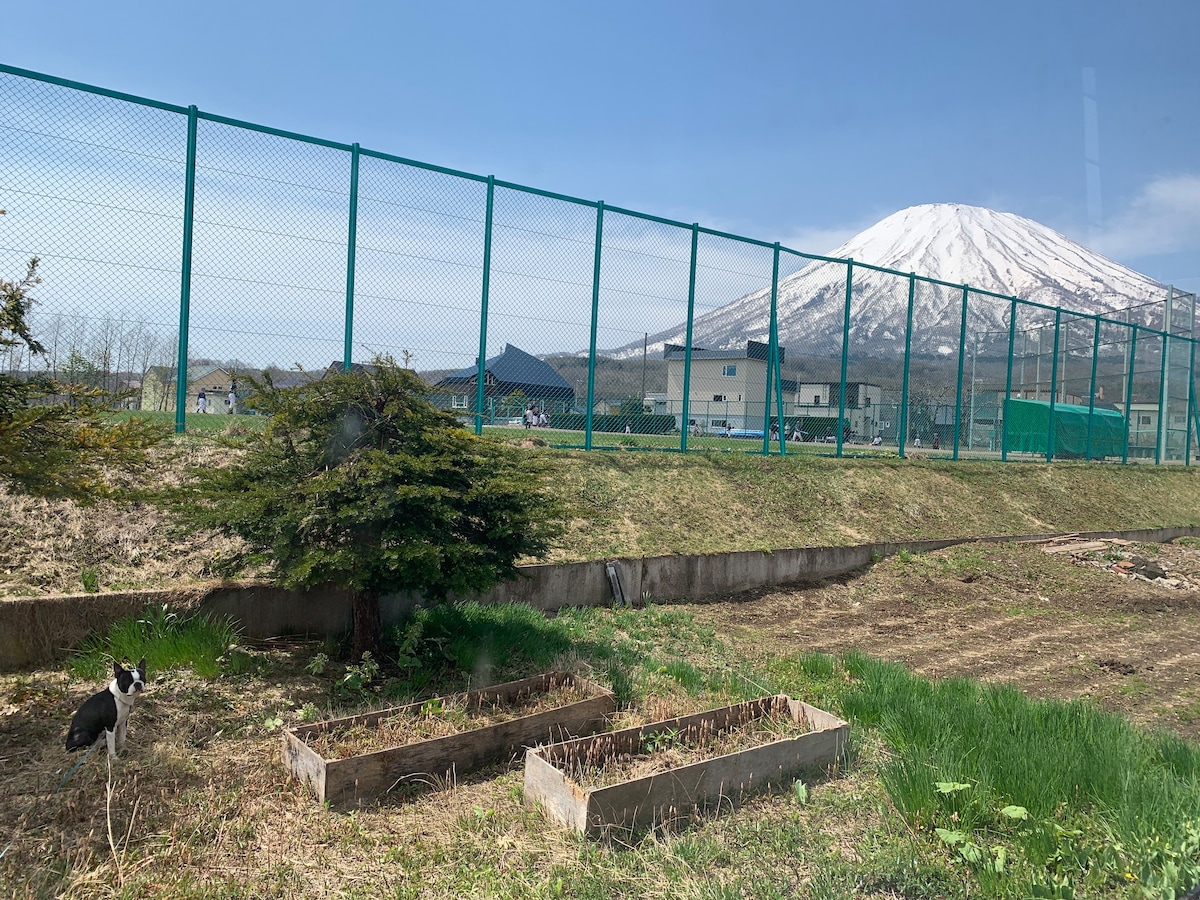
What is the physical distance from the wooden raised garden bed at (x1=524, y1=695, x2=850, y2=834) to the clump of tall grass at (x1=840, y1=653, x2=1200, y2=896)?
0.47m

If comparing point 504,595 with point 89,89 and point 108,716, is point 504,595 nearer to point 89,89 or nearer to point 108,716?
point 108,716

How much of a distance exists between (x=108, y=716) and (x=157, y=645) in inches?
47.2

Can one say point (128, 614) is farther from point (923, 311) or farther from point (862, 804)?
point (923, 311)

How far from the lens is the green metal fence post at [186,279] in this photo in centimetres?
789

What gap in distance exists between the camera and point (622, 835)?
361 centimetres

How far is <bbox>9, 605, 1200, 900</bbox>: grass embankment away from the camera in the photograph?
3143 millimetres

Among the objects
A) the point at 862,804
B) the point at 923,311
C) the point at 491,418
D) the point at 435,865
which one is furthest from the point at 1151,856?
the point at 923,311

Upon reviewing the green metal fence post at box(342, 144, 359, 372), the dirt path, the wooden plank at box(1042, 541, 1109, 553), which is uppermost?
the green metal fence post at box(342, 144, 359, 372)

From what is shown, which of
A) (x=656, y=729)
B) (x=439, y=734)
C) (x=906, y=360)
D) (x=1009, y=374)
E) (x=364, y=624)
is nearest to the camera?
(x=439, y=734)

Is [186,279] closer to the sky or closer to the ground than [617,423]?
closer to the sky

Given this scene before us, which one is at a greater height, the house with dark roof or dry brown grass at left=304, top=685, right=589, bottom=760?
the house with dark roof

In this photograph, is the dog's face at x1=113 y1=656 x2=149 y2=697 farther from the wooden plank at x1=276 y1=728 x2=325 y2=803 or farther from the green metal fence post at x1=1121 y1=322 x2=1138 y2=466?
the green metal fence post at x1=1121 y1=322 x2=1138 y2=466

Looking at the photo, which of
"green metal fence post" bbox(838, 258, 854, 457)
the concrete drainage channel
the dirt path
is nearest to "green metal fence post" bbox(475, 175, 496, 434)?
the concrete drainage channel

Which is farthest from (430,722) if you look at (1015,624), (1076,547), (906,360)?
(906,360)
